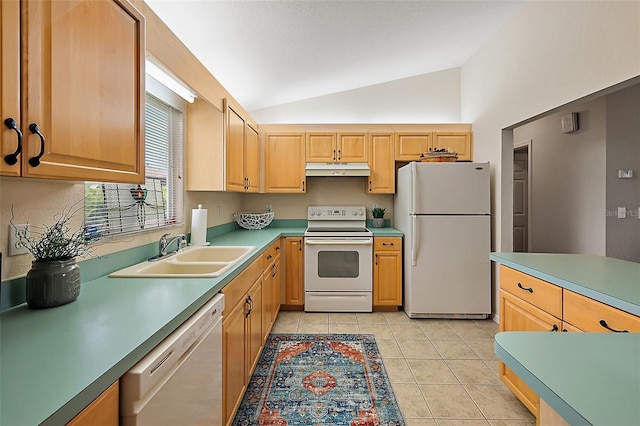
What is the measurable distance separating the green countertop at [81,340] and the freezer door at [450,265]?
2.44 meters

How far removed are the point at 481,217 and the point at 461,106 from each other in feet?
5.56

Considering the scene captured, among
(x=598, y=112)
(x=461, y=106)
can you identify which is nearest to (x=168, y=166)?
(x=461, y=106)

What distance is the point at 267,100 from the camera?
385 cm

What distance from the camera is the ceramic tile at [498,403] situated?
1.84m

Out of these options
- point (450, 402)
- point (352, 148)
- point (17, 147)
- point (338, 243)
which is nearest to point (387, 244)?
point (338, 243)

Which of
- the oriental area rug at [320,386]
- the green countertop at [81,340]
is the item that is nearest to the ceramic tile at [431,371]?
the oriental area rug at [320,386]

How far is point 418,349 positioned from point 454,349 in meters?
0.31

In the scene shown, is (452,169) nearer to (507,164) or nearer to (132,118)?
(507,164)

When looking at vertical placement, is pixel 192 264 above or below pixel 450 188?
below

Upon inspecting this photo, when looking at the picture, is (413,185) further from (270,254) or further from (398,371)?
(398,371)

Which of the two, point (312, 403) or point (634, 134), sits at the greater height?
point (634, 134)

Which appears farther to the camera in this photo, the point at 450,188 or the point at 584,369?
the point at 450,188

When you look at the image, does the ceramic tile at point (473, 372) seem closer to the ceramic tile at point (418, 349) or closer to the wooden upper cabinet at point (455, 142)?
the ceramic tile at point (418, 349)

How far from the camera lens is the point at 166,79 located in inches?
69.7
